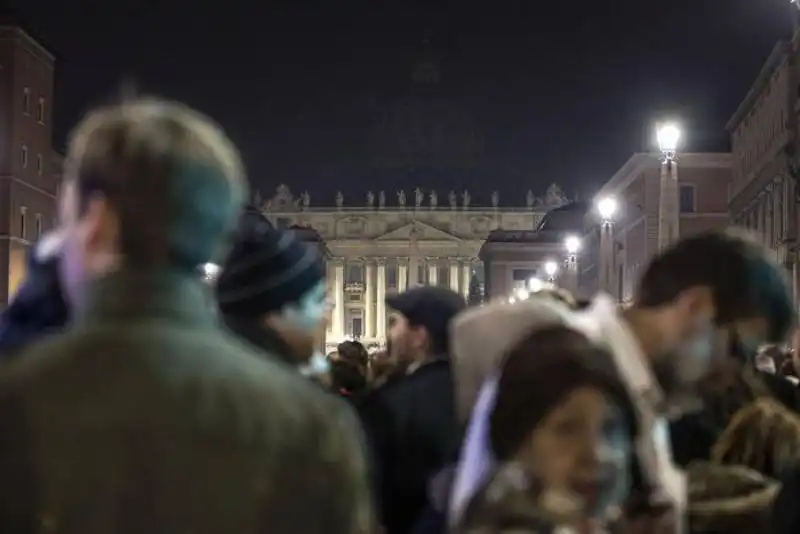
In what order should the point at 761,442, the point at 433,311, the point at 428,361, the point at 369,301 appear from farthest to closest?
the point at 369,301 < the point at 433,311 < the point at 428,361 < the point at 761,442

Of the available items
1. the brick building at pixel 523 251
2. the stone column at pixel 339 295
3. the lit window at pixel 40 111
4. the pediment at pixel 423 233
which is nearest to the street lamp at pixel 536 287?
the lit window at pixel 40 111

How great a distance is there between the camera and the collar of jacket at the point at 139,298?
228 centimetres

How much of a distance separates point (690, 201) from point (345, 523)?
65.2 metres

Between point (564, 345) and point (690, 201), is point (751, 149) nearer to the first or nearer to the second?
point (690, 201)

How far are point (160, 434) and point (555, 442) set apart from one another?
91 cm

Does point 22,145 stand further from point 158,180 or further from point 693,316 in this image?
point 158,180

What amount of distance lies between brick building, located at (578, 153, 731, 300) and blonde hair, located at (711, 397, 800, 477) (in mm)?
55930

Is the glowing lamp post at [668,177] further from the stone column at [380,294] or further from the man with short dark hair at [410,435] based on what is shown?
the stone column at [380,294]

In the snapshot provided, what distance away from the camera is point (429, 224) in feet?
442

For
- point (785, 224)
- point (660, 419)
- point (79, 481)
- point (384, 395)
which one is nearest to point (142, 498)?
point (79, 481)

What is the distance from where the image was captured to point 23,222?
58281 mm

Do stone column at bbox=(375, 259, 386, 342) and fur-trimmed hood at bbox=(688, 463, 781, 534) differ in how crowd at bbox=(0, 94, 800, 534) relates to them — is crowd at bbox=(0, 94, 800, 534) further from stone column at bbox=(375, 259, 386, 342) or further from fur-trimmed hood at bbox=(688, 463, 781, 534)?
stone column at bbox=(375, 259, 386, 342)

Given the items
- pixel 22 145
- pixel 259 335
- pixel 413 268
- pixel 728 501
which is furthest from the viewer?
pixel 413 268

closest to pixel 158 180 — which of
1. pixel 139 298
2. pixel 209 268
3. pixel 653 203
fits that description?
pixel 139 298
